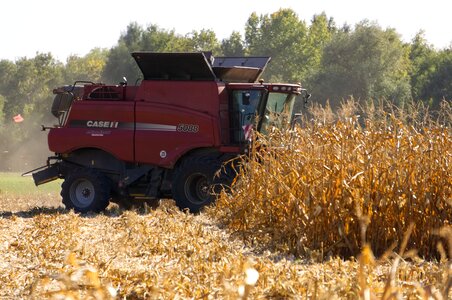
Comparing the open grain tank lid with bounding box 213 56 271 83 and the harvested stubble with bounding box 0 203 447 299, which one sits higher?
the open grain tank lid with bounding box 213 56 271 83

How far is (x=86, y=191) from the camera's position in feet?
54.5

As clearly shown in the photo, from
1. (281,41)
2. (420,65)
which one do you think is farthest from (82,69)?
(420,65)

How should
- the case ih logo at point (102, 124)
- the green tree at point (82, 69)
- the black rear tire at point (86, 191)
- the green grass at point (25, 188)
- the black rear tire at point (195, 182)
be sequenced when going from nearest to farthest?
the black rear tire at point (195, 182) < the black rear tire at point (86, 191) < the case ih logo at point (102, 124) < the green grass at point (25, 188) < the green tree at point (82, 69)

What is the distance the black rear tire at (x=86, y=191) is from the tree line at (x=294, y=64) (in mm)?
12763

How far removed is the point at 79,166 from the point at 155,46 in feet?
203

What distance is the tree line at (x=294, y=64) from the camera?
51.9 m

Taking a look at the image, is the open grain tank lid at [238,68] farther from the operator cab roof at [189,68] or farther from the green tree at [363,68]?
the green tree at [363,68]

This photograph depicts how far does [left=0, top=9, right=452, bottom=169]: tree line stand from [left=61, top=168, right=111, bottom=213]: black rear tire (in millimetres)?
12763

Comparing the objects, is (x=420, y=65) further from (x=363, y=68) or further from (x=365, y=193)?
(x=365, y=193)

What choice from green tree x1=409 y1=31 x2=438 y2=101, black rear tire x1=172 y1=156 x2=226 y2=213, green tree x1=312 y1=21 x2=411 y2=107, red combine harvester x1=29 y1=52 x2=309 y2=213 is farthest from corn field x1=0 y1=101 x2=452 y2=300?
green tree x1=312 y1=21 x2=411 y2=107

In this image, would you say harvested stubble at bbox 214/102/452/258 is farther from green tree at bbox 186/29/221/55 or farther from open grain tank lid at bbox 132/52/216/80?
green tree at bbox 186/29/221/55

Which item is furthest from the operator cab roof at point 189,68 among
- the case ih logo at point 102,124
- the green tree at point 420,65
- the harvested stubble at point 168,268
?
the green tree at point 420,65

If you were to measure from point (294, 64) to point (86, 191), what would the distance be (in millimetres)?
53575

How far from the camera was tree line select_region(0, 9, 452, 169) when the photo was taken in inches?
2044
